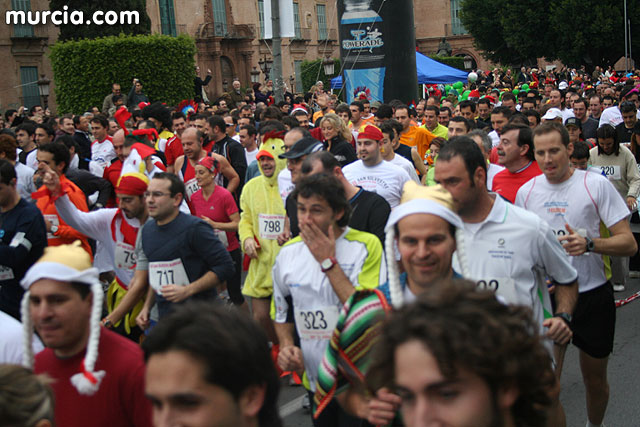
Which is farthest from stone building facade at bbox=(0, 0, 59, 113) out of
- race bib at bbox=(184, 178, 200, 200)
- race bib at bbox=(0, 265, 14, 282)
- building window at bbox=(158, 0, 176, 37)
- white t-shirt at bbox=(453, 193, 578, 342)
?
white t-shirt at bbox=(453, 193, 578, 342)

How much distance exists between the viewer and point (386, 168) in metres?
7.46

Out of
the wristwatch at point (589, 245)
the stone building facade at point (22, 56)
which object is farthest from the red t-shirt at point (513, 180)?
the stone building facade at point (22, 56)

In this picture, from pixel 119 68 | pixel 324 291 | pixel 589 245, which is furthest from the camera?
pixel 119 68

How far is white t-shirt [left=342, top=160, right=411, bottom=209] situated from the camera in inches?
289

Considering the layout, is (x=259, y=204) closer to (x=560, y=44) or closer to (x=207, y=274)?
(x=207, y=274)

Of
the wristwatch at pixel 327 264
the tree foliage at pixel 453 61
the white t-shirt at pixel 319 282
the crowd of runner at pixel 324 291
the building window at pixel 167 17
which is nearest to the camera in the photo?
the crowd of runner at pixel 324 291

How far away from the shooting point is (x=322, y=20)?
59781mm

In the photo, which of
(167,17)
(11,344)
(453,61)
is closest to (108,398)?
(11,344)

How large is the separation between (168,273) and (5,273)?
4.34ft

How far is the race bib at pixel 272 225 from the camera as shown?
6777 millimetres

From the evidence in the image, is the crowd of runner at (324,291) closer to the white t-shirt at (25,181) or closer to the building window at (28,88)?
the white t-shirt at (25,181)

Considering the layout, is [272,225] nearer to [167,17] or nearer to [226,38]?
[167,17]

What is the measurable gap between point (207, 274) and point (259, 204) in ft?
5.95

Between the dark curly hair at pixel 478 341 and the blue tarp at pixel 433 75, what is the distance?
26.2 metres
